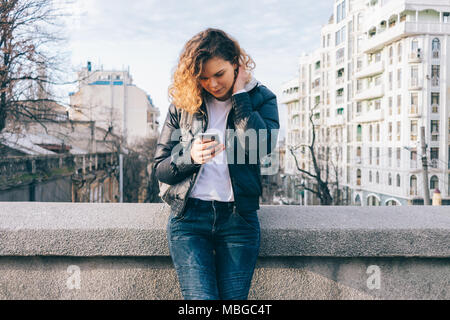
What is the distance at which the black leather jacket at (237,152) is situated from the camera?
2127 millimetres

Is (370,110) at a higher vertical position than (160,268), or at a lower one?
higher

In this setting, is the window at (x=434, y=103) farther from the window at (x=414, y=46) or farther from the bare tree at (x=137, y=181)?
the bare tree at (x=137, y=181)

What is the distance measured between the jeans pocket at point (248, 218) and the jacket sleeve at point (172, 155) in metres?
0.33

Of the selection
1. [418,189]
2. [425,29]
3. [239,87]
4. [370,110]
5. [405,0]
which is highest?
[405,0]

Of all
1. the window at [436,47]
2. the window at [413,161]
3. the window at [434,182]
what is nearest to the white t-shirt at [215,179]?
the window at [413,161]

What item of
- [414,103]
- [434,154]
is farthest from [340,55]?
[434,154]

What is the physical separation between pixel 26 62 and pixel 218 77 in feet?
42.2

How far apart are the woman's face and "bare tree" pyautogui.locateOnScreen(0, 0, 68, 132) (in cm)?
1152

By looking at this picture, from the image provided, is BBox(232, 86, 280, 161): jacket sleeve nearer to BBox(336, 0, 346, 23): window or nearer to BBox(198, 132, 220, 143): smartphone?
BBox(198, 132, 220, 143): smartphone

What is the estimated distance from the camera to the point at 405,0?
35.3 meters

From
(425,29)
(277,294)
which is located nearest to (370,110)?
(425,29)
